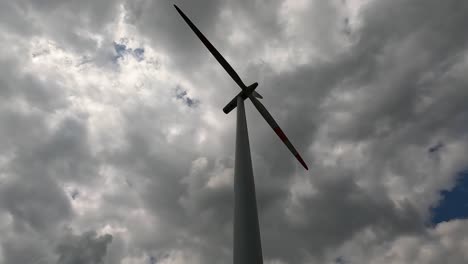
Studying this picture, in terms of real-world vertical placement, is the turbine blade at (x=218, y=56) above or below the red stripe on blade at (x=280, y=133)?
above

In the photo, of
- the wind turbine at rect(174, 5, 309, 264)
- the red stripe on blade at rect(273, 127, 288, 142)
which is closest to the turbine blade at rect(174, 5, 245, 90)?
the red stripe on blade at rect(273, 127, 288, 142)

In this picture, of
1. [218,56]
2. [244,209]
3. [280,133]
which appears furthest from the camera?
[280,133]

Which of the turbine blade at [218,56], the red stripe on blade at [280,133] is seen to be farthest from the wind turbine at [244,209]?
the red stripe on blade at [280,133]

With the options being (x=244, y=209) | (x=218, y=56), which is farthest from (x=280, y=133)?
(x=244, y=209)

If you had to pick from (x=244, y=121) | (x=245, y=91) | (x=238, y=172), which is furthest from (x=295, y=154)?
(x=238, y=172)

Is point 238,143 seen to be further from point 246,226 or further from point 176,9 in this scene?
point 176,9

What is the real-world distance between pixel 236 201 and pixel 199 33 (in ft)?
95.5

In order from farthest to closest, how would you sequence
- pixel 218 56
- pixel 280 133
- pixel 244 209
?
pixel 280 133
pixel 218 56
pixel 244 209

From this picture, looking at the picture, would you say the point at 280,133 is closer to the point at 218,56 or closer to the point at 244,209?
the point at 218,56

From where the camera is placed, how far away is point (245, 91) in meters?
41.2

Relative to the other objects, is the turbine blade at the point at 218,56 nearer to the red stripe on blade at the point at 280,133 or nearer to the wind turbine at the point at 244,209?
the red stripe on blade at the point at 280,133

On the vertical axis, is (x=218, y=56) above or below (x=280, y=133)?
above

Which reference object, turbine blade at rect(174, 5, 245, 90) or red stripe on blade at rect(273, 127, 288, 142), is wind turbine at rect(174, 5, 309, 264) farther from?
red stripe on blade at rect(273, 127, 288, 142)

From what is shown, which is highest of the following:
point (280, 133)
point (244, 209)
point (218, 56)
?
point (218, 56)
